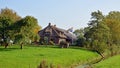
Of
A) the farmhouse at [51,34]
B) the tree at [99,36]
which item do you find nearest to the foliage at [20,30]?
the tree at [99,36]

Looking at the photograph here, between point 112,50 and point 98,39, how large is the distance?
612 centimetres

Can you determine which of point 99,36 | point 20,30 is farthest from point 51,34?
point 20,30

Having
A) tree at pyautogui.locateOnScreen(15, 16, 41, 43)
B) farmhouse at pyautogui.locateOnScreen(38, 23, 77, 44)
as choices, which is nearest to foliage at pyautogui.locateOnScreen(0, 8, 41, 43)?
tree at pyautogui.locateOnScreen(15, 16, 41, 43)

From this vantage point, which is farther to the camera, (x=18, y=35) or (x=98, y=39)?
(x=98, y=39)

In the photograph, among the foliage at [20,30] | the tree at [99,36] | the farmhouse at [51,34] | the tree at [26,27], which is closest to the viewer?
the foliage at [20,30]

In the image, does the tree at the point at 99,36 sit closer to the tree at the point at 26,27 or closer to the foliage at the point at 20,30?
the foliage at the point at 20,30

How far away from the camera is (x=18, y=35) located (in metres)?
65.9

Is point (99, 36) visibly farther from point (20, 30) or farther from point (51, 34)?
point (51, 34)

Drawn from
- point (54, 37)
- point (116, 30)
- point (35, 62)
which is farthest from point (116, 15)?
point (35, 62)

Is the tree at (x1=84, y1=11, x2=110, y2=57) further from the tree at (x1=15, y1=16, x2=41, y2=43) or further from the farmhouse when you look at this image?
the tree at (x1=15, y1=16, x2=41, y2=43)

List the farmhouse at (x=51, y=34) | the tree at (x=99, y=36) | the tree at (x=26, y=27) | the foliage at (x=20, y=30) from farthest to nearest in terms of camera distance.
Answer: the farmhouse at (x=51, y=34) < the tree at (x=99, y=36) < the tree at (x=26, y=27) < the foliage at (x=20, y=30)

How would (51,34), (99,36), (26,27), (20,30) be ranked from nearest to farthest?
1. (20,30)
2. (26,27)
3. (99,36)
4. (51,34)

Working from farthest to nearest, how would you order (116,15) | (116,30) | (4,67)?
1. (116,15)
2. (116,30)
3. (4,67)

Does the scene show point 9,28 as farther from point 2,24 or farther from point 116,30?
point 116,30
